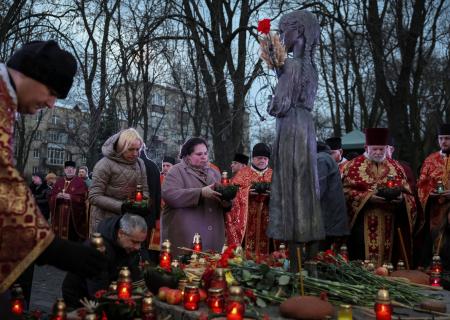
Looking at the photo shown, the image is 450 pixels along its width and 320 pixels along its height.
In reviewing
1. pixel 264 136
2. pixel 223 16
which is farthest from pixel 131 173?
pixel 264 136

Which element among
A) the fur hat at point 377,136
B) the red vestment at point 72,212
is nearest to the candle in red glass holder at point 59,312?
the fur hat at point 377,136

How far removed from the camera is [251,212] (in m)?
10.7

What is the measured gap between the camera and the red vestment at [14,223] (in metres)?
2.75

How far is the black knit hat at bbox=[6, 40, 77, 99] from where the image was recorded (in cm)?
302

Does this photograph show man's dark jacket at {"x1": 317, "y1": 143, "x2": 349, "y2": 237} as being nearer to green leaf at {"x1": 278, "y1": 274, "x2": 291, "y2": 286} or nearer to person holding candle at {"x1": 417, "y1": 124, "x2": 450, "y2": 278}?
person holding candle at {"x1": 417, "y1": 124, "x2": 450, "y2": 278}

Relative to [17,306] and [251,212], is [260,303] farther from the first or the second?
[251,212]

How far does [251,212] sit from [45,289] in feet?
11.9

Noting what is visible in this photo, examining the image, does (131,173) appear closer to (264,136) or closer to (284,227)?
(284,227)

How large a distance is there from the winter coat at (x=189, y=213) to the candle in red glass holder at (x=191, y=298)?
2512mm

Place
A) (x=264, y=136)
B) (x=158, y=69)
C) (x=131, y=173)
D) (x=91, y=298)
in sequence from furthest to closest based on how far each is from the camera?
(x=264, y=136) < (x=158, y=69) < (x=131, y=173) < (x=91, y=298)

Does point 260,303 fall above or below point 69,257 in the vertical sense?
below

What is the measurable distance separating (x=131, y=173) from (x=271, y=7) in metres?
11.7

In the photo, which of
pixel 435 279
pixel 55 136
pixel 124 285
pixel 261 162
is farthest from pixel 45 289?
pixel 55 136

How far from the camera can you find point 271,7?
56.5 ft
